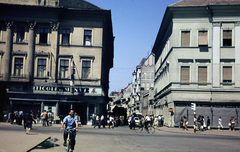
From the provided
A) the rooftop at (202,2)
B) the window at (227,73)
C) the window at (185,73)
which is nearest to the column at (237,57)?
the window at (227,73)

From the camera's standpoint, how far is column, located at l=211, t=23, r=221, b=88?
3694cm

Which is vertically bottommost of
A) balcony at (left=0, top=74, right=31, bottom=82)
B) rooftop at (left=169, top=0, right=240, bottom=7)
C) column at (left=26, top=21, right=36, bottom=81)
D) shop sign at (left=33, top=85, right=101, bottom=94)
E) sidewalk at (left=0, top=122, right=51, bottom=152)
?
sidewalk at (left=0, top=122, right=51, bottom=152)

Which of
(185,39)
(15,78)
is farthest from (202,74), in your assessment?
(15,78)

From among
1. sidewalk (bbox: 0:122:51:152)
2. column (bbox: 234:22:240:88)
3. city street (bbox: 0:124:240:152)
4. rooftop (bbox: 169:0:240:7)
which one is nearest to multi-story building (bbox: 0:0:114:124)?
rooftop (bbox: 169:0:240:7)

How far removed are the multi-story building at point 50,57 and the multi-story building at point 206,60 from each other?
32.8 ft

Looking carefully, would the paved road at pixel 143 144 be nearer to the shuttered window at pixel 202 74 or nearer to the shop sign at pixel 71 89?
the shuttered window at pixel 202 74

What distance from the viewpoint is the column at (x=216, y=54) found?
3694cm

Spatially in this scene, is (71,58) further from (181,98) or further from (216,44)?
(216,44)

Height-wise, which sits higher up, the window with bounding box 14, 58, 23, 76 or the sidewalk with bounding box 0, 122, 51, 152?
the window with bounding box 14, 58, 23, 76

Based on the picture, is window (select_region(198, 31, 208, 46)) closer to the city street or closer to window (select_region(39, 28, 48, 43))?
the city street

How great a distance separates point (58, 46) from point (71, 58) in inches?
93.1

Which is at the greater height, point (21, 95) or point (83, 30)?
point (83, 30)

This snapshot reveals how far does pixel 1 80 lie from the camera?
38906 millimetres

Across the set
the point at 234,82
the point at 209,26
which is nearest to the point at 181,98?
the point at 234,82
